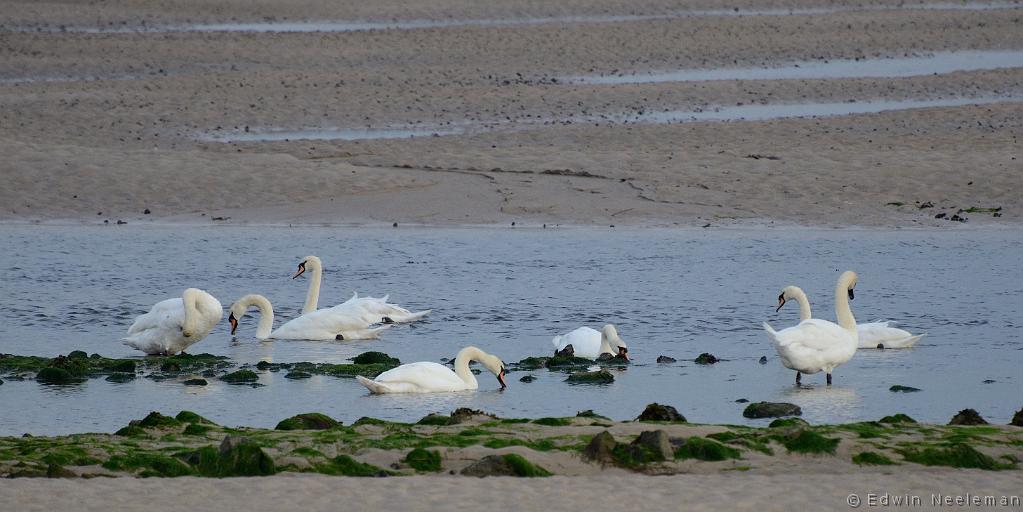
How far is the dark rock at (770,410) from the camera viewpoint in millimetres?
9391

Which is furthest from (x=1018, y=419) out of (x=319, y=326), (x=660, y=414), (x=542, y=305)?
(x=319, y=326)

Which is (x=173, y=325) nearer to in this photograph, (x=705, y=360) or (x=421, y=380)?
(x=421, y=380)

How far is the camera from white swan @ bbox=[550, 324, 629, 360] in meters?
11.4

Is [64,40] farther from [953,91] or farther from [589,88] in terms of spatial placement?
[953,91]

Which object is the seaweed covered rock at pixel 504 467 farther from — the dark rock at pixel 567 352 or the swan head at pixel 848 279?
the swan head at pixel 848 279

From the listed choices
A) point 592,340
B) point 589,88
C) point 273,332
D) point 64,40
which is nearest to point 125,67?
point 64,40

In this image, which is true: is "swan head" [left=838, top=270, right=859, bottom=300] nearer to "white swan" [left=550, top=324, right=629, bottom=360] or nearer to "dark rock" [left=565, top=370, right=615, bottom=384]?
"white swan" [left=550, top=324, right=629, bottom=360]

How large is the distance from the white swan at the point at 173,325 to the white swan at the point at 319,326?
33.5 inches

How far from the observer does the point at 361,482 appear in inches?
283

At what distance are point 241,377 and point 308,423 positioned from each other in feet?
7.20

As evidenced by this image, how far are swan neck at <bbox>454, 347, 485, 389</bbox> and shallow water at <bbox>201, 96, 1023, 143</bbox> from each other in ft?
50.1

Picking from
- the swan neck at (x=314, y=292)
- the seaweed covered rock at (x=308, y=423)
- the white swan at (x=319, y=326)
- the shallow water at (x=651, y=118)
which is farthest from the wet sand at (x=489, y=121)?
the seaweed covered rock at (x=308, y=423)

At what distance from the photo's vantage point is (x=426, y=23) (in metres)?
39.7

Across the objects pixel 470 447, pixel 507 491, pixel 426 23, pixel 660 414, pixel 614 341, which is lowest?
pixel 507 491
